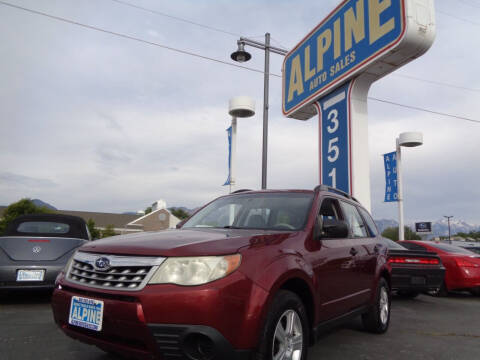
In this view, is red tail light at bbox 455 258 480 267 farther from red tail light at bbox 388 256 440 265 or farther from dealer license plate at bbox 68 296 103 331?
dealer license plate at bbox 68 296 103 331

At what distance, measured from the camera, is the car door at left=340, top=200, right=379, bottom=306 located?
4.29 m

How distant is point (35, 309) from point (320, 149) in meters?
7.11

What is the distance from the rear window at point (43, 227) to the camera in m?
6.90

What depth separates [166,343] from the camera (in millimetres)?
2400

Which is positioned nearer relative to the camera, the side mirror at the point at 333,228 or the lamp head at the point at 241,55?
the side mirror at the point at 333,228

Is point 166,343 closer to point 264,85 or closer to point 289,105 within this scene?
point 289,105

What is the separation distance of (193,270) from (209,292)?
0.20 metres

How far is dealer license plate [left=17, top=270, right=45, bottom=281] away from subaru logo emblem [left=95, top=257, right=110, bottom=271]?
375cm

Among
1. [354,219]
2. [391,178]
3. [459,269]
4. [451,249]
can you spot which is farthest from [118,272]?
[391,178]

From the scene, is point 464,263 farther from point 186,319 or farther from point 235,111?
point 235,111

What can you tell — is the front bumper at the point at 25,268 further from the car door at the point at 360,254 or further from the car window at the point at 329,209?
the car door at the point at 360,254

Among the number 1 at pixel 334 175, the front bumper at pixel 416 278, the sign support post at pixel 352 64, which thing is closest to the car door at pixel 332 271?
the front bumper at pixel 416 278

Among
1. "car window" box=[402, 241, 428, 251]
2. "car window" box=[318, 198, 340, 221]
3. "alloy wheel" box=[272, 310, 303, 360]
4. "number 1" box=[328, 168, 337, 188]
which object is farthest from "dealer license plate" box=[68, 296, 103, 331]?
"car window" box=[402, 241, 428, 251]

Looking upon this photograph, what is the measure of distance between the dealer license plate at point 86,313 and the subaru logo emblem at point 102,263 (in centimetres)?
22
